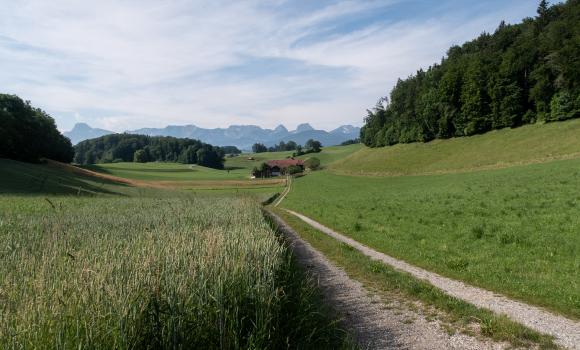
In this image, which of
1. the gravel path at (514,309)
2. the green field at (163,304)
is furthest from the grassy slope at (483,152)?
the green field at (163,304)

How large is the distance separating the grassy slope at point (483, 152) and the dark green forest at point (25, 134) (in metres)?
67.4

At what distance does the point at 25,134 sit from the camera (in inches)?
3019

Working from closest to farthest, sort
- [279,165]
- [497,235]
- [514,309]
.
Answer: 1. [514,309]
2. [497,235]
3. [279,165]

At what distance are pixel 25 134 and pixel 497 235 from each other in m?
89.1

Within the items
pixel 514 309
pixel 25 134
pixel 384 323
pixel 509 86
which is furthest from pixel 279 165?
pixel 384 323

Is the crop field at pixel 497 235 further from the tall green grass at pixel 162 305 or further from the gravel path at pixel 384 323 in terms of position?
the tall green grass at pixel 162 305

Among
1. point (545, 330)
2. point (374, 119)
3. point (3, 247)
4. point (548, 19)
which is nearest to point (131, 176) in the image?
point (374, 119)

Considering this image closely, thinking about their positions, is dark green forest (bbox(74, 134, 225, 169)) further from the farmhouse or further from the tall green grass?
the tall green grass

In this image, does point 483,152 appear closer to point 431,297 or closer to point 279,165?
point 431,297

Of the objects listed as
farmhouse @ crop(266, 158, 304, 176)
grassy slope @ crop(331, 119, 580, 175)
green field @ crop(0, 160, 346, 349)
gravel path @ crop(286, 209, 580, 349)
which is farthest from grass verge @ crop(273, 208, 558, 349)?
farmhouse @ crop(266, 158, 304, 176)

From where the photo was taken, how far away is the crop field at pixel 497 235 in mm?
10195

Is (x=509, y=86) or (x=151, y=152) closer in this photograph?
(x=509, y=86)

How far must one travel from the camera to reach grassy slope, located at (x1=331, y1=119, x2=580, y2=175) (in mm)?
48812

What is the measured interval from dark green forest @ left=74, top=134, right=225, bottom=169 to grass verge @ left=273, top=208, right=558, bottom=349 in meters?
167
